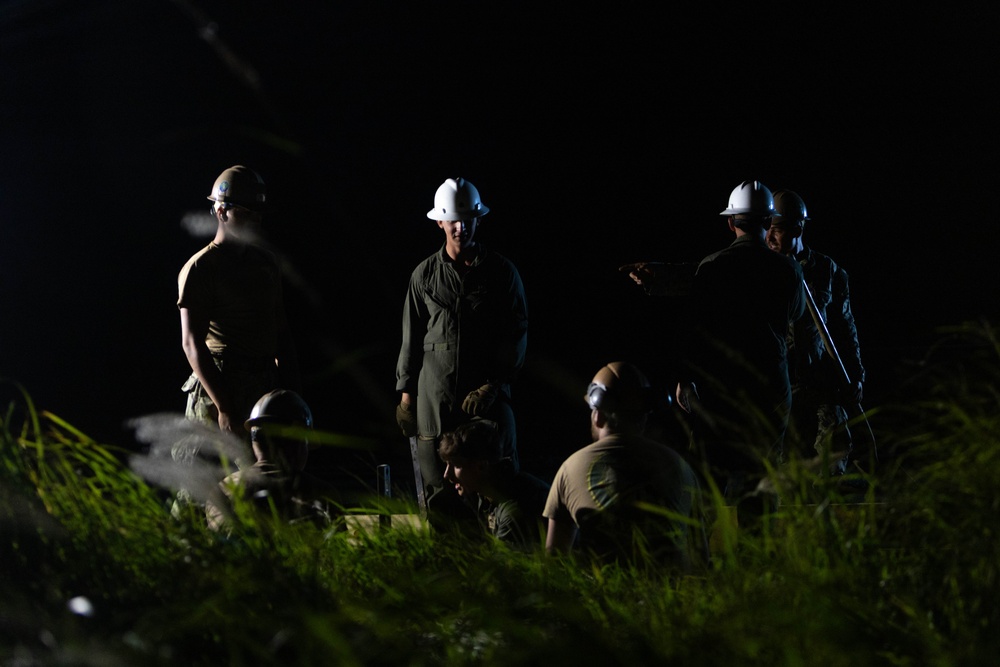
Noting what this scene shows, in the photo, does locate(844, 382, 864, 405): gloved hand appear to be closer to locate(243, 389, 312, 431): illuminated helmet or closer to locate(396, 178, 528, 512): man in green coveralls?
locate(396, 178, 528, 512): man in green coveralls

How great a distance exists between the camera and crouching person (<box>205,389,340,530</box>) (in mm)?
3082

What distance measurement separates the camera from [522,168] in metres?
10.8

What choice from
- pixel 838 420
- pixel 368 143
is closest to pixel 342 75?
pixel 368 143

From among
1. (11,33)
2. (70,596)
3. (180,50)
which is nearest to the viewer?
(70,596)

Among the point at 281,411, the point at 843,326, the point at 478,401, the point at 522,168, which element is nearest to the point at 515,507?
the point at 281,411

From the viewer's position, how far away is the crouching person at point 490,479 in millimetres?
3924

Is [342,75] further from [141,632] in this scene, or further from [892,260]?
[141,632]

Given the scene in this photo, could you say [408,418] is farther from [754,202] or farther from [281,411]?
[754,202]

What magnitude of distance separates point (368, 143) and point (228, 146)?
119cm

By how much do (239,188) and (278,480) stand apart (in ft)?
4.94

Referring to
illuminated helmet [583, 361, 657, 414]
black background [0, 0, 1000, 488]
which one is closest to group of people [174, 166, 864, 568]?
illuminated helmet [583, 361, 657, 414]

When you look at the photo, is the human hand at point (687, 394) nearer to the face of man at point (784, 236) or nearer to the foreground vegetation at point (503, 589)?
the face of man at point (784, 236)

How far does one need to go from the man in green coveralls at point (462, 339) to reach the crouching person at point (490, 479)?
900mm

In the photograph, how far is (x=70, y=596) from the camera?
258 cm
